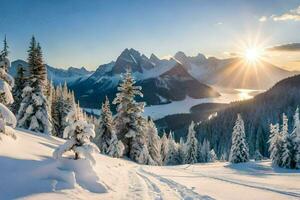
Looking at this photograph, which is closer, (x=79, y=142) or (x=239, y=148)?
(x=79, y=142)

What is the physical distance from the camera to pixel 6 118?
1452cm

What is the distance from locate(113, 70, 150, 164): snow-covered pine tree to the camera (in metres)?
39.8

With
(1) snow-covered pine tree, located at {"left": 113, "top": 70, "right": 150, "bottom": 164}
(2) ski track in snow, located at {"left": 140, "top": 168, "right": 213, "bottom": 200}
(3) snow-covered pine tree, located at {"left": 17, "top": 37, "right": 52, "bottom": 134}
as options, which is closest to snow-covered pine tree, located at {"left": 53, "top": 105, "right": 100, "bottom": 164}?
(2) ski track in snow, located at {"left": 140, "top": 168, "right": 213, "bottom": 200}

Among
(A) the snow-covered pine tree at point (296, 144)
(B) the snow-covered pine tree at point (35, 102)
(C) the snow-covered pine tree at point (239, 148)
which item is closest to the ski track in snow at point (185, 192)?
(B) the snow-covered pine tree at point (35, 102)

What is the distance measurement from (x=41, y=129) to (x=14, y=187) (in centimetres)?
3071

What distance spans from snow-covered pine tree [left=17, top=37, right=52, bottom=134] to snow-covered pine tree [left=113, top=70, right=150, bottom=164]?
857 centimetres

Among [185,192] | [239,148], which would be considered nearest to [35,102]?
[185,192]

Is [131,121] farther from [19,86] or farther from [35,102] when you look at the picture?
[19,86]

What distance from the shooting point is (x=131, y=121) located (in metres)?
39.9

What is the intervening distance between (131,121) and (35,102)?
1114 centimetres

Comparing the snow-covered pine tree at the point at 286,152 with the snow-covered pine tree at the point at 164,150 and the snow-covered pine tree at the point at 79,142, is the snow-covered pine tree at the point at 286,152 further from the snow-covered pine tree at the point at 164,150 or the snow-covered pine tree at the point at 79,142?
the snow-covered pine tree at the point at 79,142

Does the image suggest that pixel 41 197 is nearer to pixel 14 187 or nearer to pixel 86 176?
pixel 14 187

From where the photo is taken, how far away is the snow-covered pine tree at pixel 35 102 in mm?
40656

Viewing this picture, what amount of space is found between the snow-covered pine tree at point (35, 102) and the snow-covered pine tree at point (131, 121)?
857cm
